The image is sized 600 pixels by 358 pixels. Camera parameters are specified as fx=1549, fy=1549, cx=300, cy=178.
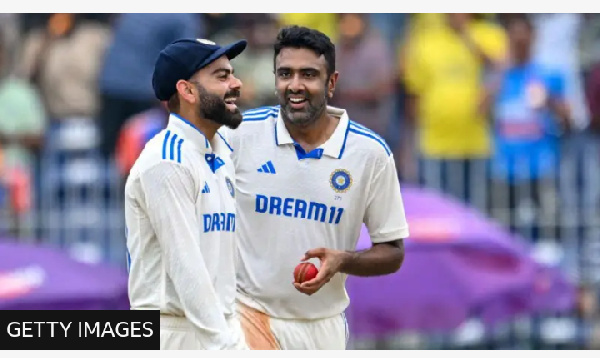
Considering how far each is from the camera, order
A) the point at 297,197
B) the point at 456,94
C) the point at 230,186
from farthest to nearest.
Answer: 1. the point at 456,94
2. the point at 297,197
3. the point at 230,186

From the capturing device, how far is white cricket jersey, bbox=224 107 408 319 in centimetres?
812

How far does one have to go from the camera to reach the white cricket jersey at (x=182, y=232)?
271 inches

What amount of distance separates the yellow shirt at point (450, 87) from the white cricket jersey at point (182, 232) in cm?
719

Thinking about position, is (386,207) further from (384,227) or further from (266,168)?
(266,168)

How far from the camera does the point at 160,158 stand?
22.8ft

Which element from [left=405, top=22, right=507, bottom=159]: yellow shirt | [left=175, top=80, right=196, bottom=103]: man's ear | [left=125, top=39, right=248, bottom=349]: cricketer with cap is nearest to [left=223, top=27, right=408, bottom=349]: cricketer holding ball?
[left=125, top=39, right=248, bottom=349]: cricketer with cap

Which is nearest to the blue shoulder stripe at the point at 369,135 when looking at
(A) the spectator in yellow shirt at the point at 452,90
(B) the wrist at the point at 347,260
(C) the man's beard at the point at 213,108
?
(B) the wrist at the point at 347,260

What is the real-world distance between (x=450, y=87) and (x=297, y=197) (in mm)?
6453

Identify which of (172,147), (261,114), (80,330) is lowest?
(80,330)

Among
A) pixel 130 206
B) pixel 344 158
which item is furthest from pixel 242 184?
pixel 130 206

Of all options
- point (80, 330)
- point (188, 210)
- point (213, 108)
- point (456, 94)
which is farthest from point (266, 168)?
point (456, 94)

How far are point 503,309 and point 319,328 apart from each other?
4432 mm

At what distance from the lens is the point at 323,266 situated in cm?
767

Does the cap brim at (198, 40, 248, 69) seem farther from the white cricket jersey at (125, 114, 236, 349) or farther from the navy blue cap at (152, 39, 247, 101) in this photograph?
the white cricket jersey at (125, 114, 236, 349)
